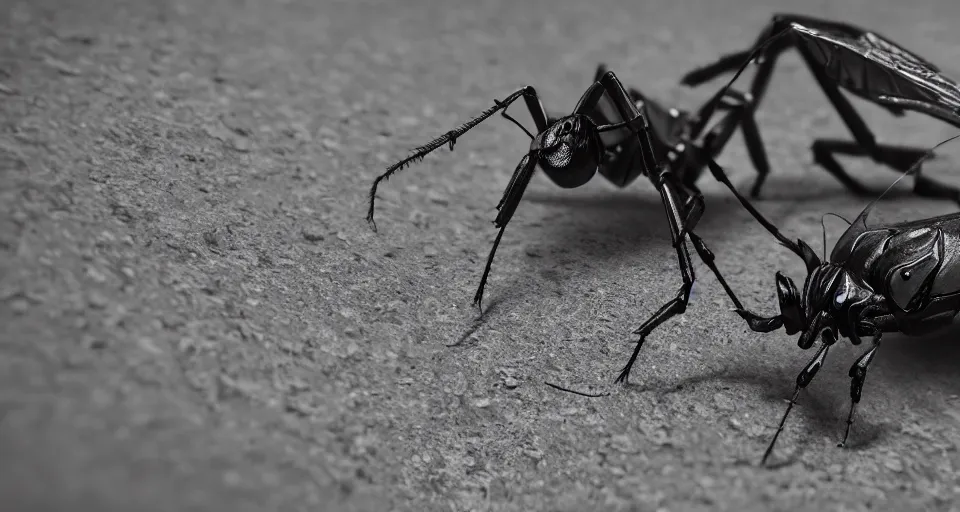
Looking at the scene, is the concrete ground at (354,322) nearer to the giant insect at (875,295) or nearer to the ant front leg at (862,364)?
the ant front leg at (862,364)

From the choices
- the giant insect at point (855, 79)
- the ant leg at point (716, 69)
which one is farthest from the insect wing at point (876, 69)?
the ant leg at point (716, 69)

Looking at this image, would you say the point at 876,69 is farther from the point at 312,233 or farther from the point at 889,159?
the point at 312,233

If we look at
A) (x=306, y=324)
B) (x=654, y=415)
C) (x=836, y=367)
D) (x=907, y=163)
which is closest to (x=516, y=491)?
(x=654, y=415)

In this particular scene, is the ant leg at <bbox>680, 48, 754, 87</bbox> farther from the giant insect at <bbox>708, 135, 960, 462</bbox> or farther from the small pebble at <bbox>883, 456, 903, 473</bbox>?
the small pebble at <bbox>883, 456, 903, 473</bbox>

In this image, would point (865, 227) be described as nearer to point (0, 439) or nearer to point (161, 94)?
point (0, 439)

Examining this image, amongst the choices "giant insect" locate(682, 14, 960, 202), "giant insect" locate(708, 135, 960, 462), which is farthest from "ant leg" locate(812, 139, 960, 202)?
"giant insect" locate(708, 135, 960, 462)

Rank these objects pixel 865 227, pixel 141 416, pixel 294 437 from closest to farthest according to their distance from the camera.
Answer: pixel 141 416
pixel 294 437
pixel 865 227
